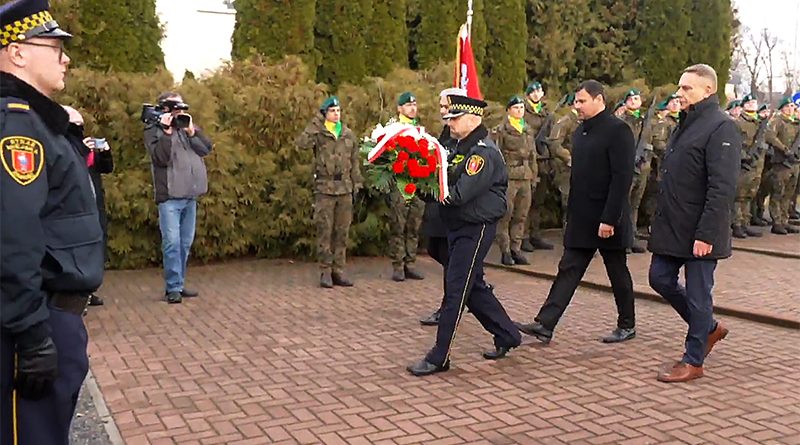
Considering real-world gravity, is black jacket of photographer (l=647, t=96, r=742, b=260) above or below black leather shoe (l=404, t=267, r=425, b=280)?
above

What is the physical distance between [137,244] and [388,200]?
10.4ft

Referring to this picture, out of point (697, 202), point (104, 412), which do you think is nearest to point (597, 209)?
point (697, 202)

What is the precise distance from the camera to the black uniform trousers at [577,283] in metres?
6.31

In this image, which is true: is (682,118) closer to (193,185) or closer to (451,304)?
(451,304)

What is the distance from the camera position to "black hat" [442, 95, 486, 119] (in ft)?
18.4

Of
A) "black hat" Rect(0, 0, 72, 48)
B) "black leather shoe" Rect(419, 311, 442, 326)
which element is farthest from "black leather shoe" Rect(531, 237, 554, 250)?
"black hat" Rect(0, 0, 72, 48)

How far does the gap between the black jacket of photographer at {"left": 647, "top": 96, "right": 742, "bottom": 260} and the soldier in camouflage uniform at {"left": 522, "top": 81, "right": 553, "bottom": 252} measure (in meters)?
5.27

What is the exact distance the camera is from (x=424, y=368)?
18.1 ft

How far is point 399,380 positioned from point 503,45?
396 inches

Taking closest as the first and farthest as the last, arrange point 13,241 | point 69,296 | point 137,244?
point 13,241, point 69,296, point 137,244

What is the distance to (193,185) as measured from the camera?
7.94 m

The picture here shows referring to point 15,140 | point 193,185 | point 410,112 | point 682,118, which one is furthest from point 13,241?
point 410,112

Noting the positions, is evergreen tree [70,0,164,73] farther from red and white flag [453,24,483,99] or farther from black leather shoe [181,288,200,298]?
red and white flag [453,24,483,99]

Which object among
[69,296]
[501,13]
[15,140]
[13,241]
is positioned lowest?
[69,296]
